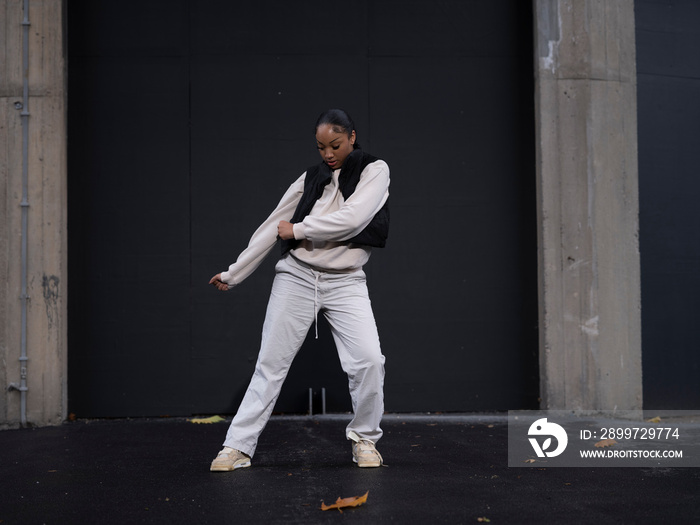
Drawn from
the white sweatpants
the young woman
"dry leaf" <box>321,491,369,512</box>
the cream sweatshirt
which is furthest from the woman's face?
"dry leaf" <box>321,491,369,512</box>

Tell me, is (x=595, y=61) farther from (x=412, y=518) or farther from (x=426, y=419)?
(x=412, y=518)

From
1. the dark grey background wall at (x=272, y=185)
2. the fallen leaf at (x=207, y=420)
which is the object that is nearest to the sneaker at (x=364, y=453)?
the dark grey background wall at (x=272, y=185)

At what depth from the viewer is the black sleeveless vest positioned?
4.68 meters

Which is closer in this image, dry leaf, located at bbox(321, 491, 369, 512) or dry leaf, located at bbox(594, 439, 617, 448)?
dry leaf, located at bbox(321, 491, 369, 512)

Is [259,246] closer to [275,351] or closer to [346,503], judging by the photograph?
[275,351]

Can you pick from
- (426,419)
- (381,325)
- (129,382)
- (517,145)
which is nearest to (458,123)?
(517,145)

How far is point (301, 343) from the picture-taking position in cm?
473

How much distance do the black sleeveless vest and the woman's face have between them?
0.04 meters

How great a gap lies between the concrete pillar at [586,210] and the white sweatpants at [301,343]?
2.90 metres

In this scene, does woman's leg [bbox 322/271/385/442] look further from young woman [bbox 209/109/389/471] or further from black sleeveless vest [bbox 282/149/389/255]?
black sleeveless vest [bbox 282/149/389/255]

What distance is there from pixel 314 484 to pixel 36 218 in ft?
13.3

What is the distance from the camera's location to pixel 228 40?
723 cm

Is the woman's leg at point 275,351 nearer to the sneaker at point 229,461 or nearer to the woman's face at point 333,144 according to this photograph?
the sneaker at point 229,461

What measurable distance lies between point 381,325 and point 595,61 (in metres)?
3.19
